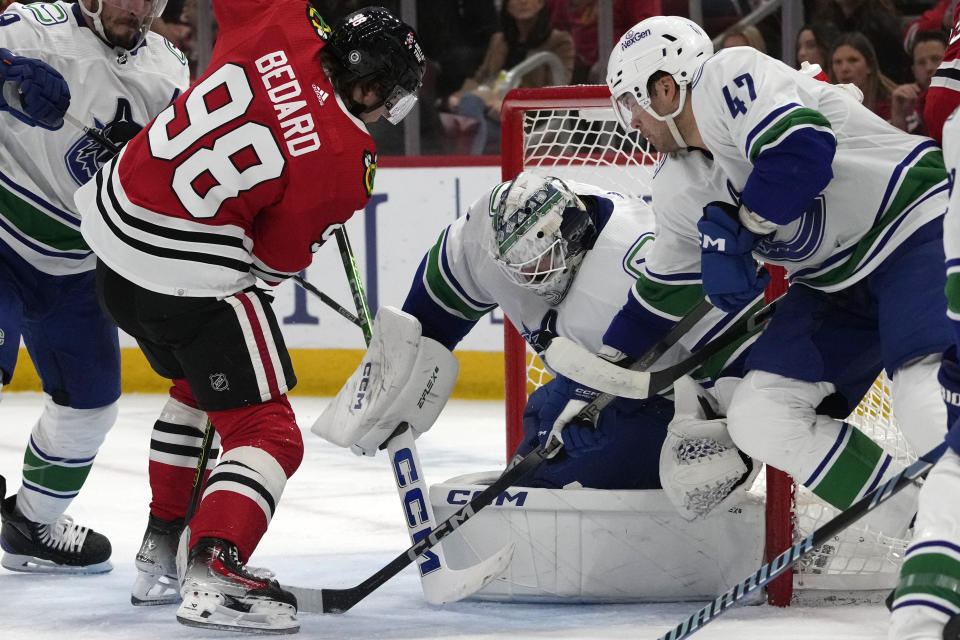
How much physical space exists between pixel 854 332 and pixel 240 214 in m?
1.00

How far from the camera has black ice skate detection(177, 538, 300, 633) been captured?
2156 millimetres

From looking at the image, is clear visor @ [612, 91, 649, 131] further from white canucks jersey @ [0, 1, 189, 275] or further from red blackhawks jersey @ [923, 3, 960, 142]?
white canucks jersey @ [0, 1, 189, 275]

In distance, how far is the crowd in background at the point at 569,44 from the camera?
4.78 meters

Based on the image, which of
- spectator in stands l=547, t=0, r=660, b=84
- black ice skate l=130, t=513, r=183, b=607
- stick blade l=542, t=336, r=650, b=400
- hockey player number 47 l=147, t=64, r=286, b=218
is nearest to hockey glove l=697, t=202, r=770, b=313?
stick blade l=542, t=336, r=650, b=400

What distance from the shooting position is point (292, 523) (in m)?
3.32

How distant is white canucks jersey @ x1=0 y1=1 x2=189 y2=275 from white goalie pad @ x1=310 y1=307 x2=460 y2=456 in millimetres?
627

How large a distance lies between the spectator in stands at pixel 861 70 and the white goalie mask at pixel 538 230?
8.18ft

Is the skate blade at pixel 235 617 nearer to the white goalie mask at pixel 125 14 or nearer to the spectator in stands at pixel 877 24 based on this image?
the white goalie mask at pixel 125 14

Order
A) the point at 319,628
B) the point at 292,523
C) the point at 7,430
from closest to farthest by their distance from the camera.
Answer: the point at 319,628 < the point at 292,523 < the point at 7,430

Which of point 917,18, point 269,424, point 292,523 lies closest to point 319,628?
point 269,424

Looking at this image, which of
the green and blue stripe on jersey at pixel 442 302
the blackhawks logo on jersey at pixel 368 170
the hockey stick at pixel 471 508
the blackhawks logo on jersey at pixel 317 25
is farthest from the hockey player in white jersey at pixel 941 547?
the green and blue stripe on jersey at pixel 442 302

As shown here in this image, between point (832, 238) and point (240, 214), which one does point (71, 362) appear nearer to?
point (240, 214)

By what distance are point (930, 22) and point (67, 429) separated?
3258 mm

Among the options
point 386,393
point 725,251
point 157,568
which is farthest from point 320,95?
point 157,568
